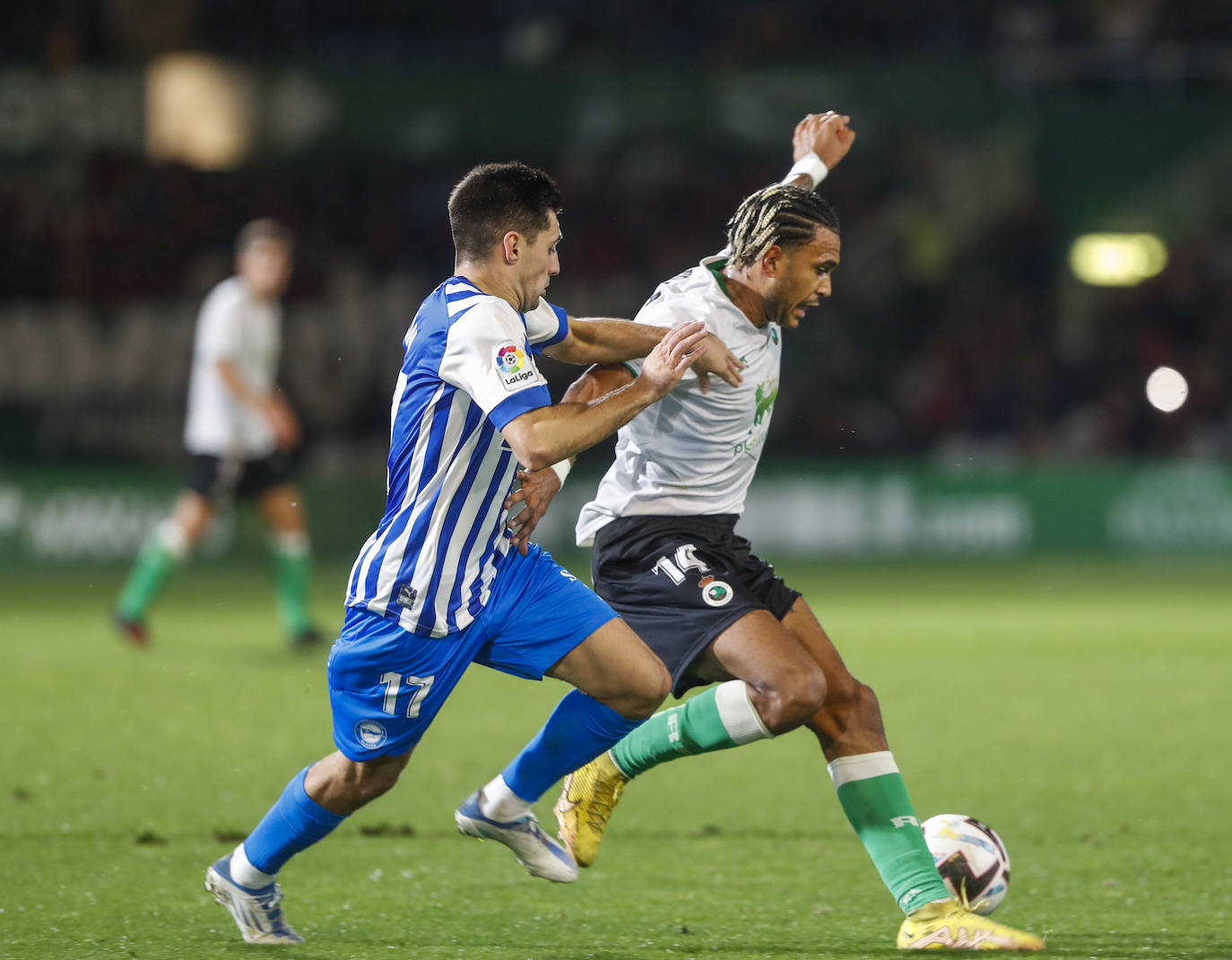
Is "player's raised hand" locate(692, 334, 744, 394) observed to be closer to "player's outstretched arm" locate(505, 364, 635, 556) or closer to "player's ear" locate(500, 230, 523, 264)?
"player's outstretched arm" locate(505, 364, 635, 556)

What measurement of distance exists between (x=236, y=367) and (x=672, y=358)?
638 cm

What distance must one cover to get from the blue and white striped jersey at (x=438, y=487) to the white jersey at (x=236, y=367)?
19.1 feet

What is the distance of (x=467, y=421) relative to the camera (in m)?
3.84

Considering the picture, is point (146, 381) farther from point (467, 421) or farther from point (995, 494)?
point (467, 421)

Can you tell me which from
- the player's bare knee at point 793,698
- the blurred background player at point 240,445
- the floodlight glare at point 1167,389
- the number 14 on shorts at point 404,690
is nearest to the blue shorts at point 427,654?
the number 14 on shorts at point 404,690

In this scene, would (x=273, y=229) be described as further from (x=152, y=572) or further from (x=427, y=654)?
(x=427, y=654)

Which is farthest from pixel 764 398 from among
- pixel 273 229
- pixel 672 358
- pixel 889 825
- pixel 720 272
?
pixel 273 229

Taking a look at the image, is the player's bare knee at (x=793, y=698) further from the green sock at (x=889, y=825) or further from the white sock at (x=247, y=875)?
the white sock at (x=247, y=875)

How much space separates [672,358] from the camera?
3756mm

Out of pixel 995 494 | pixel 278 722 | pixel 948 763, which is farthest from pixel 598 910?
pixel 995 494

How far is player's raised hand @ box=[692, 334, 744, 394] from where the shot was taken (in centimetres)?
404

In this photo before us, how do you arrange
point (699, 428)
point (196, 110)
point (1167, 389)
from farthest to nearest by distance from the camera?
1. point (196, 110)
2. point (1167, 389)
3. point (699, 428)

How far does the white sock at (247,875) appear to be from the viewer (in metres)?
3.99

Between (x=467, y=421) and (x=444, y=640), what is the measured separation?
0.53m
